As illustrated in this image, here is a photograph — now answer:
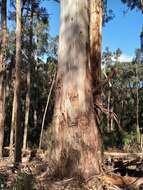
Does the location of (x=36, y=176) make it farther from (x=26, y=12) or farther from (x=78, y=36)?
(x=26, y=12)

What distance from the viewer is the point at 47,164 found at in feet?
22.9

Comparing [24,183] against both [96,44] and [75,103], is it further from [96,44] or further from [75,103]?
[96,44]

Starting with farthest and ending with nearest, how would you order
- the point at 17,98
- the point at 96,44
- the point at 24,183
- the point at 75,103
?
the point at 17,98
the point at 96,44
the point at 75,103
the point at 24,183

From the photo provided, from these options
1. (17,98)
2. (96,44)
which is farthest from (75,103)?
(17,98)

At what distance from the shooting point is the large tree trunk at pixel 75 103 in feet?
21.8

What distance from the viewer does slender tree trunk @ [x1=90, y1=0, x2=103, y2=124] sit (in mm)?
7488

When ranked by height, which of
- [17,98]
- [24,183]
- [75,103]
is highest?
[17,98]

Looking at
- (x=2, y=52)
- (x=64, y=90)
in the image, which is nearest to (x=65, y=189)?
(x=64, y=90)

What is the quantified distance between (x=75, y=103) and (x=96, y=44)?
1706 millimetres

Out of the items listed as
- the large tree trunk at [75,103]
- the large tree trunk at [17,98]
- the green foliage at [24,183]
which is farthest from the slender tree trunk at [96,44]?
the large tree trunk at [17,98]

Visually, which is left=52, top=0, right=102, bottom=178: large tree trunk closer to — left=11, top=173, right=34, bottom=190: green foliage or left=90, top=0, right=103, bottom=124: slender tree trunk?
left=90, top=0, right=103, bottom=124: slender tree trunk

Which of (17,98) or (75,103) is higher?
(17,98)

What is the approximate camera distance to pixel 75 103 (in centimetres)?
687

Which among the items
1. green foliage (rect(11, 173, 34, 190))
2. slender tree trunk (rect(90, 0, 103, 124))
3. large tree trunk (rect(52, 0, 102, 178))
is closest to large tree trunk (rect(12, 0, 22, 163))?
slender tree trunk (rect(90, 0, 103, 124))
